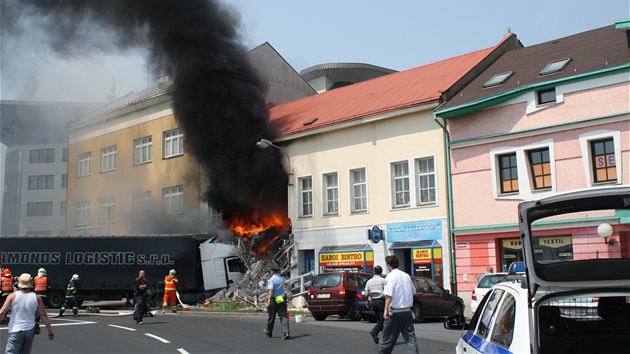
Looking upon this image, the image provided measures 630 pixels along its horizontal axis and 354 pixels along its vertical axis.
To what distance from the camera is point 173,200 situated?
36.5 metres

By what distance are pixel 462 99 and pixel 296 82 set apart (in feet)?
60.8

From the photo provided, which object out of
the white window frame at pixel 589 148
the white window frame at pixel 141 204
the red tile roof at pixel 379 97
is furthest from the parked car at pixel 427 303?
the white window frame at pixel 141 204

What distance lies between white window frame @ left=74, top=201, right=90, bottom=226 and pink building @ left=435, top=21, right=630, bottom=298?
1096 inches

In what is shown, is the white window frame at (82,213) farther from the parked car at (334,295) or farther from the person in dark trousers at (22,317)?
the person in dark trousers at (22,317)

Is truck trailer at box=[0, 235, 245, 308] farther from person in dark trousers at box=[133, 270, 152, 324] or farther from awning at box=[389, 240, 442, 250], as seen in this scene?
awning at box=[389, 240, 442, 250]

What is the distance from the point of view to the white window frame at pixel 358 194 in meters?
26.4

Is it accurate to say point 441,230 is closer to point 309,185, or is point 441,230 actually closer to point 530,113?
point 530,113

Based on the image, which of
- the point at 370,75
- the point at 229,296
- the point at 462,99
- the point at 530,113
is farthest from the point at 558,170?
the point at 370,75

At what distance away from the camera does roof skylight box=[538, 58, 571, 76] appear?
2172cm

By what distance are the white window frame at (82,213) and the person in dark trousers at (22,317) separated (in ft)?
118

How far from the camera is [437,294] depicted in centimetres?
1852

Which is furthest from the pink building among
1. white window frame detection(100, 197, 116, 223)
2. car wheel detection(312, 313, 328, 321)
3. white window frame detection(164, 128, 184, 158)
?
white window frame detection(100, 197, 116, 223)

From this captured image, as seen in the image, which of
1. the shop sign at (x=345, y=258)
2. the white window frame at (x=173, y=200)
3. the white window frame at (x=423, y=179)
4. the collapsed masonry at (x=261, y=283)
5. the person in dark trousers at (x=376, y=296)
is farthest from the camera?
the white window frame at (x=173, y=200)

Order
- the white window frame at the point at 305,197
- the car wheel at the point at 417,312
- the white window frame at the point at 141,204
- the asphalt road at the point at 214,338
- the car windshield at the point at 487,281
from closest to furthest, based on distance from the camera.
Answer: the asphalt road at the point at 214,338 < the car windshield at the point at 487,281 < the car wheel at the point at 417,312 < the white window frame at the point at 305,197 < the white window frame at the point at 141,204
